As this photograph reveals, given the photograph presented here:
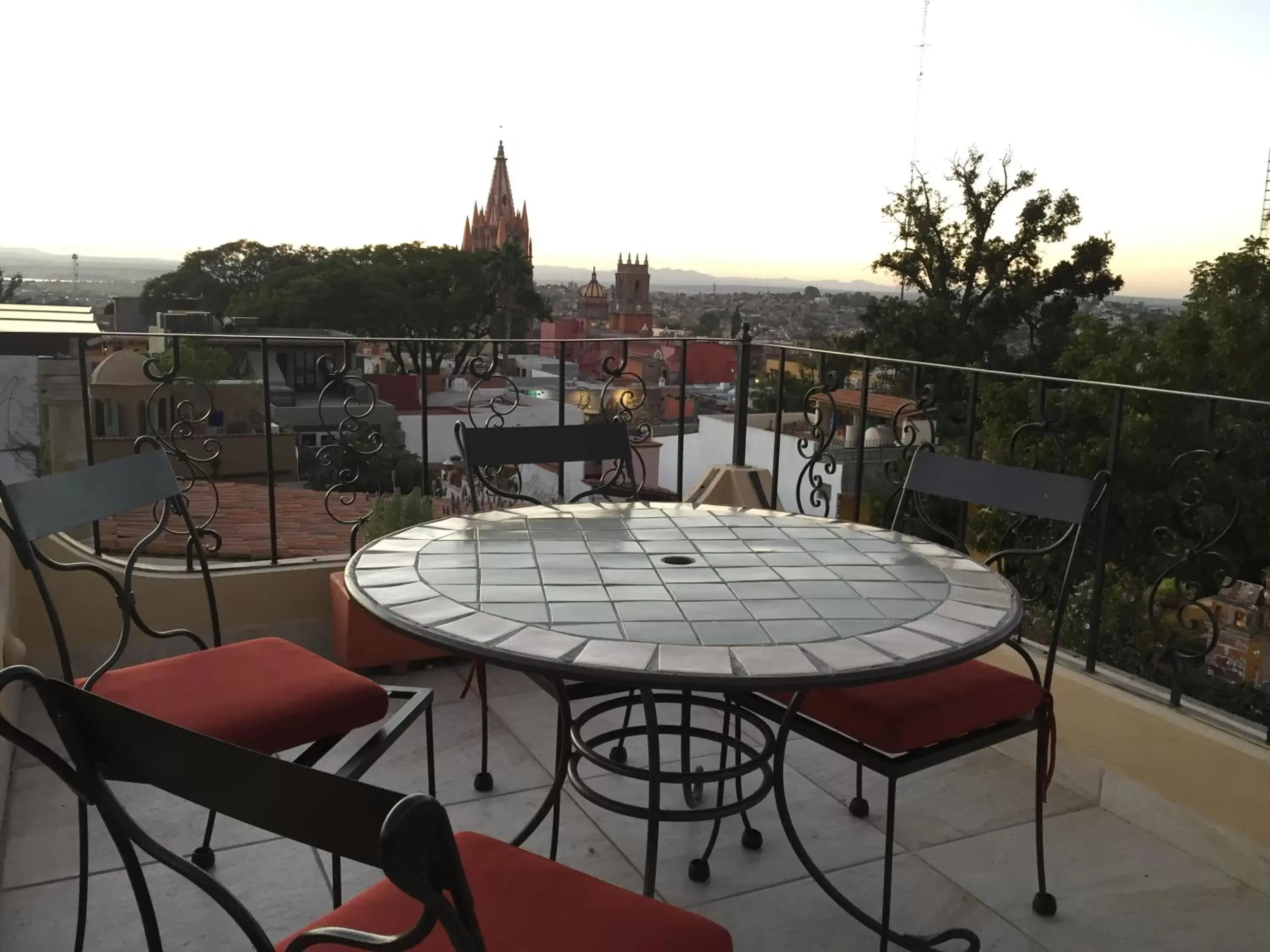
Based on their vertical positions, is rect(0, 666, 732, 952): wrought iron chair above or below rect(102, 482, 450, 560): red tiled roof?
above

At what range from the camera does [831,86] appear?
19750 millimetres

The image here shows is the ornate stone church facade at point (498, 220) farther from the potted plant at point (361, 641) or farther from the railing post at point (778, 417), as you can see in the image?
the potted plant at point (361, 641)

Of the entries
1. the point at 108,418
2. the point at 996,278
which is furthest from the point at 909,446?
the point at 996,278

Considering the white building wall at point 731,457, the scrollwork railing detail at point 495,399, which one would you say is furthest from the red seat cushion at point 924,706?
the scrollwork railing detail at point 495,399

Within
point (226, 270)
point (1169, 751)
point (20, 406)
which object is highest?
point (226, 270)

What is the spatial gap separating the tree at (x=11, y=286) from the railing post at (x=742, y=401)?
1614 cm

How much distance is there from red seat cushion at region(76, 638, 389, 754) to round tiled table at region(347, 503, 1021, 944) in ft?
0.76

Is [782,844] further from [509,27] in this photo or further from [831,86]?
[509,27]

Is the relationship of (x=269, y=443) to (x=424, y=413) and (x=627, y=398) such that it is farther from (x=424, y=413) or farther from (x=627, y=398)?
(x=627, y=398)

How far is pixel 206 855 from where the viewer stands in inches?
85.3

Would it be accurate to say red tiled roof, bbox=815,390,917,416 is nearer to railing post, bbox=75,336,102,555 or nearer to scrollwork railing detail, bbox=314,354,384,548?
scrollwork railing detail, bbox=314,354,384,548

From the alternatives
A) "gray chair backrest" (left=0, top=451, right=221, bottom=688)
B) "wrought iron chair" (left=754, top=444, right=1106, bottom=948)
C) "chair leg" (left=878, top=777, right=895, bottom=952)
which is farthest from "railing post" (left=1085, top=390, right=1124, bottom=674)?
"gray chair backrest" (left=0, top=451, right=221, bottom=688)

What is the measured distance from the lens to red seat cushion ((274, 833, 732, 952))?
111 centimetres

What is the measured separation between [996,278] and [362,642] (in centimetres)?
2562
